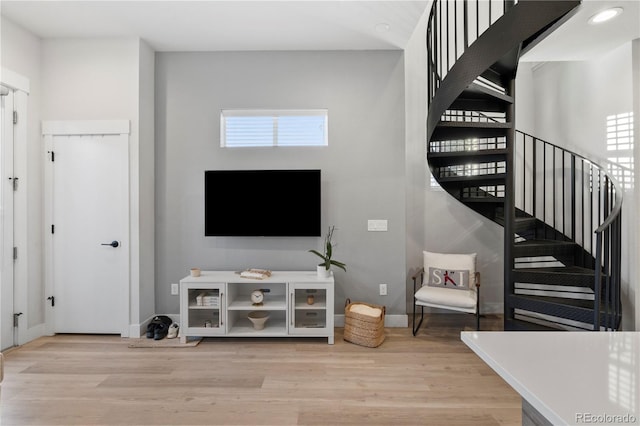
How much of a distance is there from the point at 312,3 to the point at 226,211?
213cm

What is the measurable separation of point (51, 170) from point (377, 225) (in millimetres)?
3436

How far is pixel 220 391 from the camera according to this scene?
7.36 ft

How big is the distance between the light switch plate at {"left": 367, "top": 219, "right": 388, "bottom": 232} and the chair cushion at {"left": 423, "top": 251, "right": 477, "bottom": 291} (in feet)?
2.25

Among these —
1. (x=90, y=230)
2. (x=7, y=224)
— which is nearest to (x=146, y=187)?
(x=90, y=230)

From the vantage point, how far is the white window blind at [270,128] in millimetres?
3520

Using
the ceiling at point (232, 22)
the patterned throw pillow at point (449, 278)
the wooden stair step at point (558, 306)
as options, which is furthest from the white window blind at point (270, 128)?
the wooden stair step at point (558, 306)

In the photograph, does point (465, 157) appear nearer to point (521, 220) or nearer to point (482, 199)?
point (482, 199)

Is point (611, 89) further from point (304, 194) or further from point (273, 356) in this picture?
point (273, 356)

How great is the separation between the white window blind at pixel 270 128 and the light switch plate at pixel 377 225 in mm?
1048

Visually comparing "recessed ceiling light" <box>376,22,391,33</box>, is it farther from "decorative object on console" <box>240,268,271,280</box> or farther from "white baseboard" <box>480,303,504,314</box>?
"white baseboard" <box>480,303,504,314</box>

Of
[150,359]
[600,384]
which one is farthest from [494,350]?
[150,359]

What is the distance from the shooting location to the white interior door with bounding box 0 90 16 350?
286 centimetres

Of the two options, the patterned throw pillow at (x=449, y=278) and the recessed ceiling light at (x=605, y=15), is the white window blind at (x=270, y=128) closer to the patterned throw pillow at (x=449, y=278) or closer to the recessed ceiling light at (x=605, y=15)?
the patterned throw pillow at (x=449, y=278)

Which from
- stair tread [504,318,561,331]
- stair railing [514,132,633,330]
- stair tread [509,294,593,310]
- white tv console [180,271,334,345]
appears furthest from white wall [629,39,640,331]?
white tv console [180,271,334,345]
